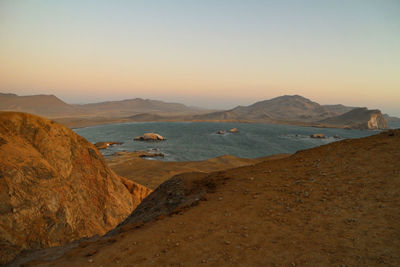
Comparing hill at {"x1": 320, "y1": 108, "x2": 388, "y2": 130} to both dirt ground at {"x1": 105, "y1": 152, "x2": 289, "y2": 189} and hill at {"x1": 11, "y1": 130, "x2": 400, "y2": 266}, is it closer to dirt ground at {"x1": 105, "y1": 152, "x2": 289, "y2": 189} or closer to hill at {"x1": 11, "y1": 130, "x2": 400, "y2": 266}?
dirt ground at {"x1": 105, "y1": 152, "x2": 289, "y2": 189}

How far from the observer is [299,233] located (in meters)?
7.14

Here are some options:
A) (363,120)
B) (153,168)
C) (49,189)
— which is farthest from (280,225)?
(363,120)

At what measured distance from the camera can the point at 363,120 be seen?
569 ft

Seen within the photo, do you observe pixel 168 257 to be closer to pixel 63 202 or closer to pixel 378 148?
pixel 63 202

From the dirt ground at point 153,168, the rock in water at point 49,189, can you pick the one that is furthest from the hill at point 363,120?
the rock in water at point 49,189

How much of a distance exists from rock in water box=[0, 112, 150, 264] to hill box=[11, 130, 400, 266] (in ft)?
6.24

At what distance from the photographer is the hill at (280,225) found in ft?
20.5

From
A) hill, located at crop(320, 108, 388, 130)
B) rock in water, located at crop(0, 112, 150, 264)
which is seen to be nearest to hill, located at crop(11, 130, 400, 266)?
rock in water, located at crop(0, 112, 150, 264)

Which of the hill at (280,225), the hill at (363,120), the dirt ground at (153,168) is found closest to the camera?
the hill at (280,225)

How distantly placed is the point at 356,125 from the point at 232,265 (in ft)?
680

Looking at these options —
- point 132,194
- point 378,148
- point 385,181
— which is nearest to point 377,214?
point 385,181

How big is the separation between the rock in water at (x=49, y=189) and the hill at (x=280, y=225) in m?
1.90

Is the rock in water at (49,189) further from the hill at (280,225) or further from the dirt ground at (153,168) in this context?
the dirt ground at (153,168)

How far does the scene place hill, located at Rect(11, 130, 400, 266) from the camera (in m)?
6.24
